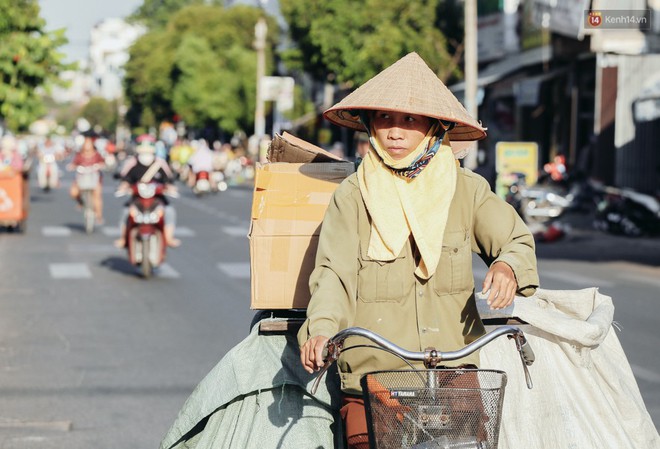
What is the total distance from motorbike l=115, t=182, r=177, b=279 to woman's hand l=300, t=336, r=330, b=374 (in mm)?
11962

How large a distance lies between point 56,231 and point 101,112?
164m

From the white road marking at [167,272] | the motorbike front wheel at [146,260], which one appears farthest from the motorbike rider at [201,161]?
the motorbike front wheel at [146,260]

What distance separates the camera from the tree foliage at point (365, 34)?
135 feet

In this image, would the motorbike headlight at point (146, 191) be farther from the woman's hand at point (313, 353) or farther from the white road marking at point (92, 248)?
the woman's hand at point (313, 353)

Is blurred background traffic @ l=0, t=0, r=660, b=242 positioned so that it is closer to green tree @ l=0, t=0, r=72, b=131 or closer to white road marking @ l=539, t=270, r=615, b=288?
green tree @ l=0, t=0, r=72, b=131

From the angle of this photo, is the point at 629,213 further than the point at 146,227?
Yes

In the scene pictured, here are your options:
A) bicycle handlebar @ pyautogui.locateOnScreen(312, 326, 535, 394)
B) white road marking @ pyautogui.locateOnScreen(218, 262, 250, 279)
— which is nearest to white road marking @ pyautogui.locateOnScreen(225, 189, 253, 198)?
white road marking @ pyautogui.locateOnScreen(218, 262, 250, 279)

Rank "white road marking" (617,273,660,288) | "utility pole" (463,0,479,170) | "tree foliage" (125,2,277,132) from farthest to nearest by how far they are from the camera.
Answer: "tree foliage" (125,2,277,132) < "utility pole" (463,0,479,170) < "white road marking" (617,273,660,288)

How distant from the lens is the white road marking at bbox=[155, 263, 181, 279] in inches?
629

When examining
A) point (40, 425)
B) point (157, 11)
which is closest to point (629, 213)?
point (40, 425)

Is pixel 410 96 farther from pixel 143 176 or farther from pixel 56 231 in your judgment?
pixel 56 231

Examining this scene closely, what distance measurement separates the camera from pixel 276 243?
15.1 feet

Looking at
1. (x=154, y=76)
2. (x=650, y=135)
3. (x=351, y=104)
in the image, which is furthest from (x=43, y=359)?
(x=154, y=76)

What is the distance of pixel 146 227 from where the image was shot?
15477 millimetres
